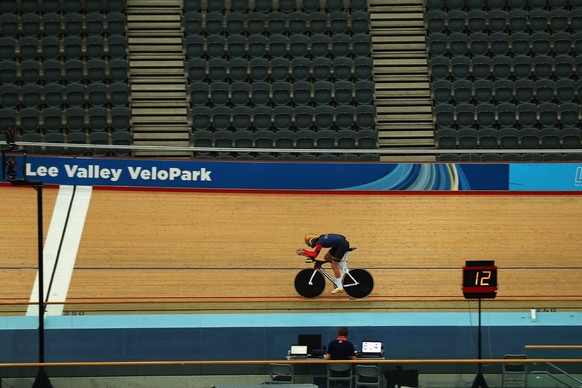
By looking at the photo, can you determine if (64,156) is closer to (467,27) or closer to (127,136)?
(127,136)

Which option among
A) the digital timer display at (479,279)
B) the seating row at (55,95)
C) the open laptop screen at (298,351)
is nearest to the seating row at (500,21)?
the seating row at (55,95)

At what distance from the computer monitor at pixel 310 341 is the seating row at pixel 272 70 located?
286 inches

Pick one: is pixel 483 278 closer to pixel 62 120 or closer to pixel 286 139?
pixel 286 139

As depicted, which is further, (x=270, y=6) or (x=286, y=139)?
(x=270, y=6)

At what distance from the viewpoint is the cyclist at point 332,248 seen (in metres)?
16.4

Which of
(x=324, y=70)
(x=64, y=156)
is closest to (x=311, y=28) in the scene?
(x=324, y=70)

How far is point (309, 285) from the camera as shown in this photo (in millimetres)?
16859

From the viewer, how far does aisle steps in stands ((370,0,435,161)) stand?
2064 centimetres

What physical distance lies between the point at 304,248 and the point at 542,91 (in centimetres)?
627

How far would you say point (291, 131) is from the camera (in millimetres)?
19719

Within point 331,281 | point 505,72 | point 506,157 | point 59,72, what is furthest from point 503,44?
point 59,72

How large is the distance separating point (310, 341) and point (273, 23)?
28.5 feet

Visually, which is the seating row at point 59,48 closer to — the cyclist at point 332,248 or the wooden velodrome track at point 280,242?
the wooden velodrome track at point 280,242

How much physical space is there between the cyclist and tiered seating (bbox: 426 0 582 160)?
13.2ft
